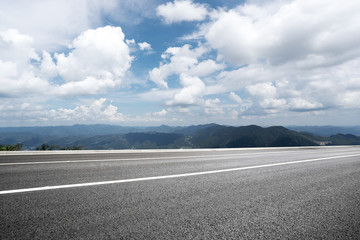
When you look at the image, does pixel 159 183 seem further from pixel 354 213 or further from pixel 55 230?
pixel 354 213

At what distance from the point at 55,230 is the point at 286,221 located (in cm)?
320

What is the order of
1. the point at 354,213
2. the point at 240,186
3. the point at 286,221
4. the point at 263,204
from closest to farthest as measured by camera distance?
the point at 286,221, the point at 354,213, the point at 263,204, the point at 240,186

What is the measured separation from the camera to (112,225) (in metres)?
2.44

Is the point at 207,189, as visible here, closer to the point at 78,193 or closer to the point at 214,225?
the point at 214,225

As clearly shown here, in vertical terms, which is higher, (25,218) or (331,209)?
(25,218)

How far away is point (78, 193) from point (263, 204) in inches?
144

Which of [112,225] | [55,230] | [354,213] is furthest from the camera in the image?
[354,213]

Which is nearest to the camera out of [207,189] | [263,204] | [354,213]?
[354,213]

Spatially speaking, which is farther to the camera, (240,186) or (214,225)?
(240,186)

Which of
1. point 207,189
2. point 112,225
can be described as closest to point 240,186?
point 207,189

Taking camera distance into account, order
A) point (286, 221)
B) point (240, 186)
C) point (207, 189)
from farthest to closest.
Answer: point (240, 186) < point (207, 189) < point (286, 221)

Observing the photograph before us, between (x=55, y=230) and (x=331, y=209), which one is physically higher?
(x=55, y=230)

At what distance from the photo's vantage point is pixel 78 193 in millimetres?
3711

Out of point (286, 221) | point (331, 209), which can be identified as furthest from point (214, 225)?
point (331, 209)
